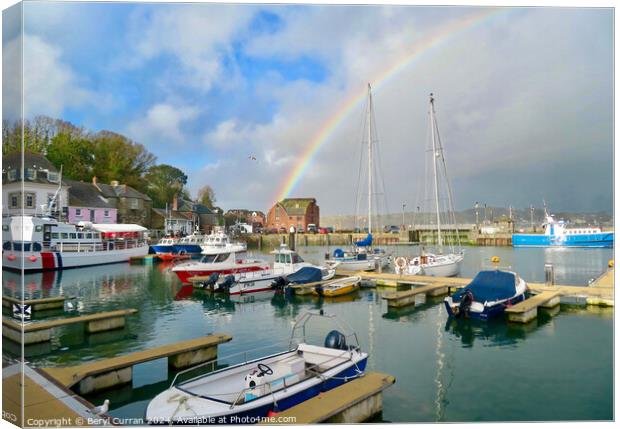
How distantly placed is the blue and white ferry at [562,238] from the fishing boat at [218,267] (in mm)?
64843

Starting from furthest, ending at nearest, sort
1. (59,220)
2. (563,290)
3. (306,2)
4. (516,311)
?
(59,220) → (563,290) → (516,311) → (306,2)

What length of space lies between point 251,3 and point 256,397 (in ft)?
28.2

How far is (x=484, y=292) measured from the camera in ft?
65.5

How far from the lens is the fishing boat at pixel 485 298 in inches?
762

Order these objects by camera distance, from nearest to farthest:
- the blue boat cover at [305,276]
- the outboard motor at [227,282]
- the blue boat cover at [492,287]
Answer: the blue boat cover at [492,287] → the outboard motor at [227,282] → the blue boat cover at [305,276]

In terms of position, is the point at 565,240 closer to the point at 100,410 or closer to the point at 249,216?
the point at 249,216

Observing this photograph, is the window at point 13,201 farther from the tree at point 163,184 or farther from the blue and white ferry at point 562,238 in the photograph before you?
the blue and white ferry at point 562,238

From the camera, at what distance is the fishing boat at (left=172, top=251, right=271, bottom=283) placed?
105 ft

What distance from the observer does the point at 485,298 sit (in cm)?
1966

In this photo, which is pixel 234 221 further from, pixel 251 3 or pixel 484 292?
pixel 251 3

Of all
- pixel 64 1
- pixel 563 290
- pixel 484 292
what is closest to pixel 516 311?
pixel 484 292

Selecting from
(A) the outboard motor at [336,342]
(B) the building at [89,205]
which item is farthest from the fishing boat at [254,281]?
(B) the building at [89,205]

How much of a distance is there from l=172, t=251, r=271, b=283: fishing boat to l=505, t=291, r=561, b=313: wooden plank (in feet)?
57.7

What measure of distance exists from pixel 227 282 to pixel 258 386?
19.1 meters
